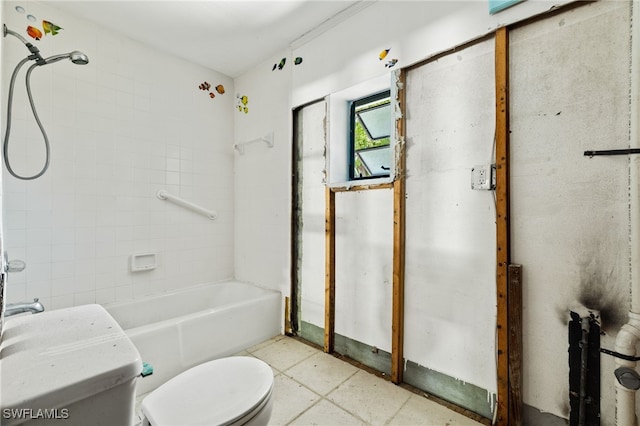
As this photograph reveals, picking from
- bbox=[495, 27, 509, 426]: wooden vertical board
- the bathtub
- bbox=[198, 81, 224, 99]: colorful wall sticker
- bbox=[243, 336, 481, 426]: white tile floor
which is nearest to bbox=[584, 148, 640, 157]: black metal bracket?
bbox=[495, 27, 509, 426]: wooden vertical board

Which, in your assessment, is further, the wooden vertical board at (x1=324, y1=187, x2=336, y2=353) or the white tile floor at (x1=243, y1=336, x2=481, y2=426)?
the wooden vertical board at (x1=324, y1=187, x2=336, y2=353)

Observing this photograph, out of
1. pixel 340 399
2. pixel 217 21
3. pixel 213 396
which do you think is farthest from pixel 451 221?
pixel 217 21

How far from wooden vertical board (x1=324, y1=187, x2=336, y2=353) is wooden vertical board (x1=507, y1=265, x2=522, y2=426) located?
1.12 metres

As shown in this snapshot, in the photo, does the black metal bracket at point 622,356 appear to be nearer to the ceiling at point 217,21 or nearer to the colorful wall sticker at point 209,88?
the ceiling at point 217,21

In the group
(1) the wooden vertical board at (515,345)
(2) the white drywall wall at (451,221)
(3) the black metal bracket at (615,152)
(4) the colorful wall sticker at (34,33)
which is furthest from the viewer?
(4) the colorful wall sticker at (34,33)

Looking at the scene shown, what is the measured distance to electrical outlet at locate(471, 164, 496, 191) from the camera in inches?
56.0

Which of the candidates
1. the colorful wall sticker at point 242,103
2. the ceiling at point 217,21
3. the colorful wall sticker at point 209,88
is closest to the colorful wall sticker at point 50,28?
the ceiling at point 217,21

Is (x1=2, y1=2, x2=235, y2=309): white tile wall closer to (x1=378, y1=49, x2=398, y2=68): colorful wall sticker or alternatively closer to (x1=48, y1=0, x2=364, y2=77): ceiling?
(x1=48, y1=0, x2=364, y2=77): ceiling

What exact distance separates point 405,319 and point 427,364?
0.88 feet

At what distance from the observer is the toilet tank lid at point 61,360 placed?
58cm

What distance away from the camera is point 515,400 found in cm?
135

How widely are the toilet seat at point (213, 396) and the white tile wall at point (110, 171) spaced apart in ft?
4.97

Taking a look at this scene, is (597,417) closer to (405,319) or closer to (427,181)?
(405,319)

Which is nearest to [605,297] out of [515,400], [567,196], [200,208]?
[567,196]
